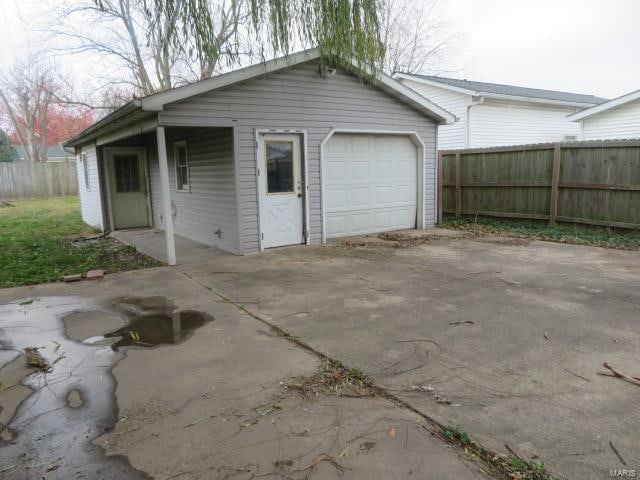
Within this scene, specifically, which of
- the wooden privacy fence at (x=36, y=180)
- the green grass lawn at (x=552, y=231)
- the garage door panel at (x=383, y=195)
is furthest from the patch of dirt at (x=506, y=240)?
the wooden privacy fence at (x=36, y=180)

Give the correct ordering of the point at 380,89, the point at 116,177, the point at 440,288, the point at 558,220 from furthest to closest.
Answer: the point at 116,177, the point at 558,220, the point at 380,89, the point at 440,288

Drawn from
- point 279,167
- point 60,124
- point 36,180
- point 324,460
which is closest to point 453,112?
point 279,167

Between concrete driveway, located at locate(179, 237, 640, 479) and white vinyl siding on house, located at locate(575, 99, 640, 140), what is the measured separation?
9227 mm

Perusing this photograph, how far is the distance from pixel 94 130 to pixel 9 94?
24746 mm

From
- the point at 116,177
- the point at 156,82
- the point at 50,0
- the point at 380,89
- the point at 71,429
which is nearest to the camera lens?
the point at 71,429

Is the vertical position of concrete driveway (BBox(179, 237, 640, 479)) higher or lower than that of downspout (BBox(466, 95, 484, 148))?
lower

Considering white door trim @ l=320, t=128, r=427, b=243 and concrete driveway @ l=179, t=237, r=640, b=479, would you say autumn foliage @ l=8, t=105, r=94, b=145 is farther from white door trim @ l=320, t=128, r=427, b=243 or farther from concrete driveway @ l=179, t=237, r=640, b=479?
concrete driveway @ l=179, t=237, r=640, b=479

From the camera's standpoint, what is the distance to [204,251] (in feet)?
28.5

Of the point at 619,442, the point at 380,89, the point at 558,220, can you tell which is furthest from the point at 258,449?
the point at 558,220

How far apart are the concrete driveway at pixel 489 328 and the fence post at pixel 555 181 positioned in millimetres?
2065

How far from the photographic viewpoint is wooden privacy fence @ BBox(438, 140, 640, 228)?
884cm

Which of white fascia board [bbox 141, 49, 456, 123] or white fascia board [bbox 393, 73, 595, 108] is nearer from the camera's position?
white fascia board [bbox 141, 49, 456, 123]

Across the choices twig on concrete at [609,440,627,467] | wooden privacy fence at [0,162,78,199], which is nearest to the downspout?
twig on concrete at [609,440,627,467]

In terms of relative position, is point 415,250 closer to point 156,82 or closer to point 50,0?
point 50,0
